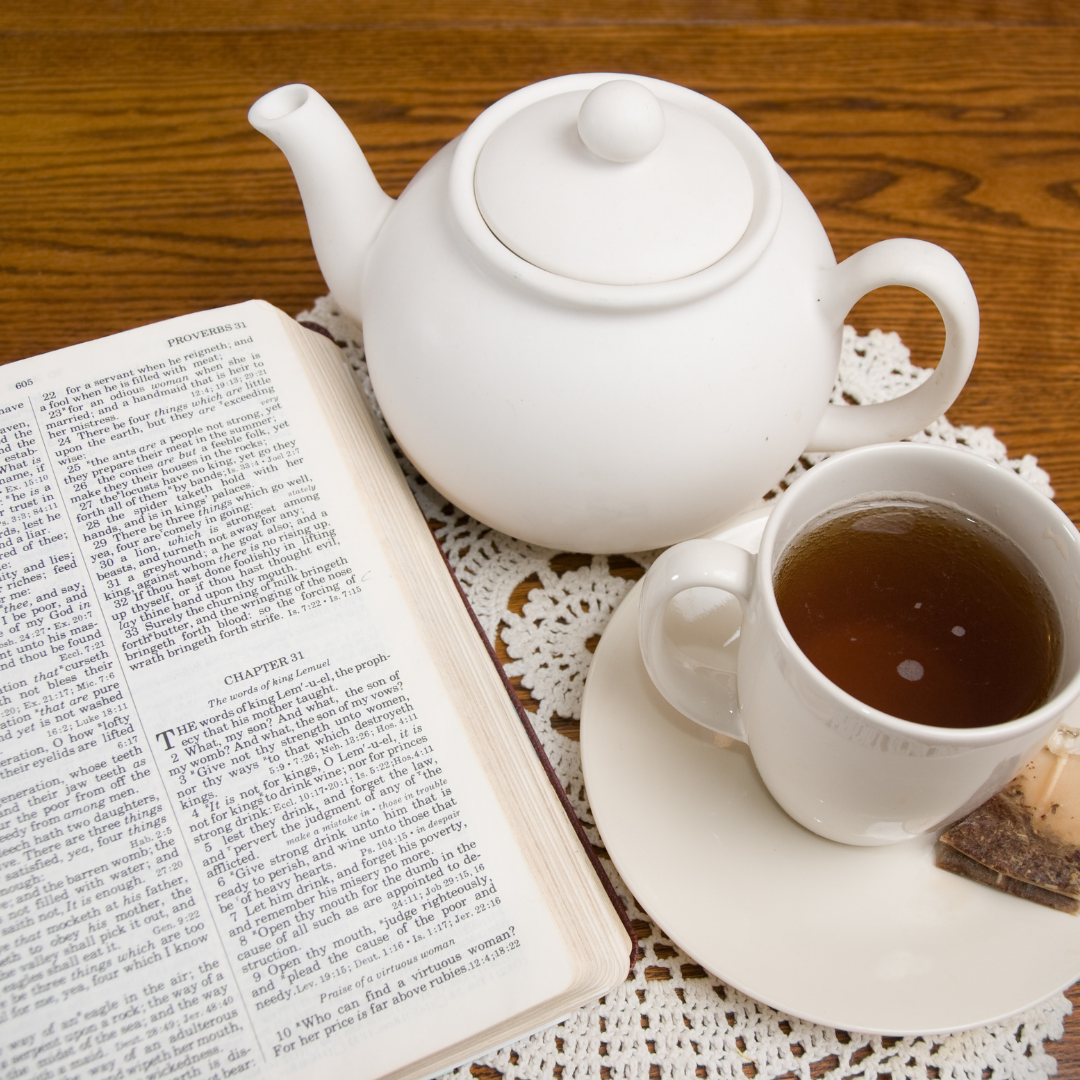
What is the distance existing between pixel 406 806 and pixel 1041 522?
0.35 metres

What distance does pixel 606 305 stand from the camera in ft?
1.65

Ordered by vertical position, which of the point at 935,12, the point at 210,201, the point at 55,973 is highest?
the point at 935,12

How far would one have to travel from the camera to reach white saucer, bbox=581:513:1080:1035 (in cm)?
51

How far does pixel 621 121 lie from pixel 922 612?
296 millimetres

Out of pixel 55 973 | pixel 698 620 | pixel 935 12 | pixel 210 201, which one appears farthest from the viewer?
pixel 935 12

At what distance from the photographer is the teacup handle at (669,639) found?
1.59ft

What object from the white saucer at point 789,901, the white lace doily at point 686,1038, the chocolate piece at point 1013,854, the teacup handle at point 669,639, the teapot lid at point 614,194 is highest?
the teapot lid at point 614,194

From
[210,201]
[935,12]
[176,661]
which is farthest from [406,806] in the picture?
[935,12]

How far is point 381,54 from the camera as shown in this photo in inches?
35.5

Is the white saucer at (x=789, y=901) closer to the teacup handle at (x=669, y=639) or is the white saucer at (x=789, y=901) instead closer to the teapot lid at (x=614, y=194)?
the teacup handle at (x=669, y=639)

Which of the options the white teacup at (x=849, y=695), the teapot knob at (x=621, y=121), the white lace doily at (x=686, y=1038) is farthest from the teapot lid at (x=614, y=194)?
the white lace doily at (x=686, y=1038)

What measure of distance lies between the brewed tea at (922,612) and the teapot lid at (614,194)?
0.16 meters

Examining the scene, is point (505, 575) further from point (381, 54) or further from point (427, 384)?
point (381, 54)

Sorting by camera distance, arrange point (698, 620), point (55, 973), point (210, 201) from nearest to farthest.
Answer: point (55, 973) → point (698, 620) → point (210, 201)
